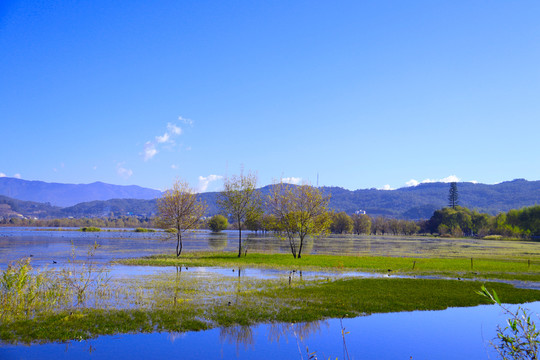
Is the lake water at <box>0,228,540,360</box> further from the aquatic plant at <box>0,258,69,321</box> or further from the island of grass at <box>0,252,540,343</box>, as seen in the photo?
the aquatic plant at <box>0,258,69,321</box>

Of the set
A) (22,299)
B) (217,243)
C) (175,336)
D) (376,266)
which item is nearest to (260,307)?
(175,336)

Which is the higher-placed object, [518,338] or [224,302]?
[518,338]

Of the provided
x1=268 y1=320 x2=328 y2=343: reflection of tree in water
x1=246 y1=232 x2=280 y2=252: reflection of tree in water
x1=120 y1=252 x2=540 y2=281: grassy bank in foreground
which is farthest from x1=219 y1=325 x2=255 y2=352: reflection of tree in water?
x1=246 y1=232 x2=280 y2=252: reflection of tree in water

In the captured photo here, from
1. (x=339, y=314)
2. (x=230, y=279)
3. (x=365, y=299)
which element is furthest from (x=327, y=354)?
(x=230, y=279)

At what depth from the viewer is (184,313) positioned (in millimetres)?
19828

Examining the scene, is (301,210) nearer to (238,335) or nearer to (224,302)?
(224,302)

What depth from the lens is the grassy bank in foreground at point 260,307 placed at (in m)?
17.0

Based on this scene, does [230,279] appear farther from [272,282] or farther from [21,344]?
[21,344]

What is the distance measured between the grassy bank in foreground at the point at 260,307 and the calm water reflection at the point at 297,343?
3.34 ft

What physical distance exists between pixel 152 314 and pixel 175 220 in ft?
130

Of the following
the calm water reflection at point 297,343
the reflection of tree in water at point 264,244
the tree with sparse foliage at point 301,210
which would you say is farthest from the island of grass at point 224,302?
the reflection of tree in water at point 264,244

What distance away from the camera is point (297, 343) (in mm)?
12711

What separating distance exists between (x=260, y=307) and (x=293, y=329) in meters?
4.35

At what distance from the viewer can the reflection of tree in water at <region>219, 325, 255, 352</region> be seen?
16.2m
